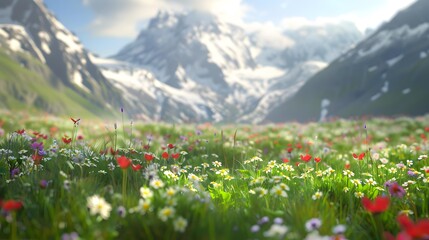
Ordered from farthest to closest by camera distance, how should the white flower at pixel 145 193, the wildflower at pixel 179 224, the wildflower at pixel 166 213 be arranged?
the white flower at pixel 145 193, the wildflower at pixel 166 213, the wildflower at pixel 179 224

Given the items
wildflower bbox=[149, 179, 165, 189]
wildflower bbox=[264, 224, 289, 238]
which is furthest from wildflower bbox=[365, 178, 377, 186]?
wildflower bbox=[149, 179, 165, 189]

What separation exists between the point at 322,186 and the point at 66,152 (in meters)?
4.09

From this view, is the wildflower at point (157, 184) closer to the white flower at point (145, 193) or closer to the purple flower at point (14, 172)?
the white flower at point (145, 193)

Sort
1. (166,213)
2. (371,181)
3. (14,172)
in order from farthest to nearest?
(371,181)
(14,172)
(166,213)

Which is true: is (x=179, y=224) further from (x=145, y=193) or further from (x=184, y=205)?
(x=145, y=193)

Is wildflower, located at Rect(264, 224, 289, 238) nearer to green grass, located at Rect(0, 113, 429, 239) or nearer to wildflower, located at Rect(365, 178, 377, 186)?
green grass, located at Rect(0, 113, 429, 239)

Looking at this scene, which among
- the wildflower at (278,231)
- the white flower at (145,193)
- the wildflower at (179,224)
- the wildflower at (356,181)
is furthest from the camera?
the wildflower at (356,181)

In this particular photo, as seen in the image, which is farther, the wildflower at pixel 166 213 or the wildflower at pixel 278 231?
the wildflower at pixel 166 213

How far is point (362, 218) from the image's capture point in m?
4.40

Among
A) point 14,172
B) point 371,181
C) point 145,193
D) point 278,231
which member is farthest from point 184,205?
point 371,181

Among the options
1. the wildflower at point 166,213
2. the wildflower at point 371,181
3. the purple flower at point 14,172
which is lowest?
the wildflower at point 371,181

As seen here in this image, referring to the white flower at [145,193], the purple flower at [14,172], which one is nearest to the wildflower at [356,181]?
the white flower at [145,193]

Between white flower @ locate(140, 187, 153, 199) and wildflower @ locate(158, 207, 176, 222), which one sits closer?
wildflower @ locate(158, 207, 176, 222)

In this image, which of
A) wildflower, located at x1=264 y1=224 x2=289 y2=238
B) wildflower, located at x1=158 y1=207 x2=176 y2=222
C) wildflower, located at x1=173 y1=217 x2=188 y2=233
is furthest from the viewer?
wildflower, located at x1=158 y1=207 x2=176 y2=222
